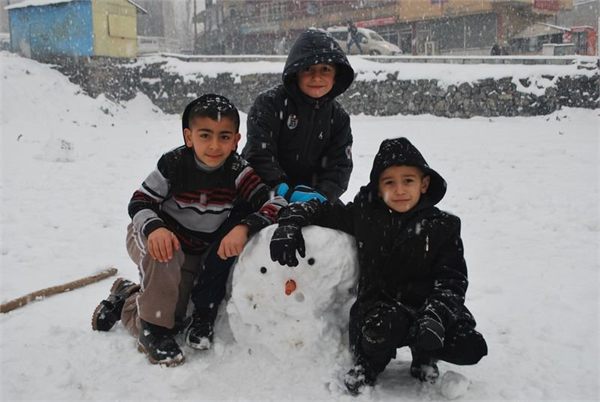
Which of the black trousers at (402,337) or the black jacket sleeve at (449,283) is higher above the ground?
the black jacket sleeve at (449,283)

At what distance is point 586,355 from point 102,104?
53.6 feet

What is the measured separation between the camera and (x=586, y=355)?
104 inches

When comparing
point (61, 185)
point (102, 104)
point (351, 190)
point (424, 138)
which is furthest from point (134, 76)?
point (351, 190)

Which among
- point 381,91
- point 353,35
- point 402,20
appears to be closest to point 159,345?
point 381,91

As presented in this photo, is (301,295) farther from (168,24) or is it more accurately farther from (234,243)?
(168,24)

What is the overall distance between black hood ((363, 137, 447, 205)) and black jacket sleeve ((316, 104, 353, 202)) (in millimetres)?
795

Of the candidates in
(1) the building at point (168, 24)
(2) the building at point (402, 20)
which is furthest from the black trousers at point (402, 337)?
(1) the building at point (168, 24)

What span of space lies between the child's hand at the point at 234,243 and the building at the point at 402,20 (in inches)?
998

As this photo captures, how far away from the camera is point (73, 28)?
18.6 meters

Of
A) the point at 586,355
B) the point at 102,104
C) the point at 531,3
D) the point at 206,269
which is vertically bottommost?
the point at 586,355

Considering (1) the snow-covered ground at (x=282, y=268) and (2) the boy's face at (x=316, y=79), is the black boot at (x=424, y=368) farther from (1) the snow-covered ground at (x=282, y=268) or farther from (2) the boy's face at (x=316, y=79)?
(2) the boy's face at (x=316, y=79)

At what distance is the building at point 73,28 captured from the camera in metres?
18.5

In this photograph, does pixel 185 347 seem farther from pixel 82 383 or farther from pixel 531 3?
pixel 531 3

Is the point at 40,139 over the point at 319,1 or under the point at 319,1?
under
